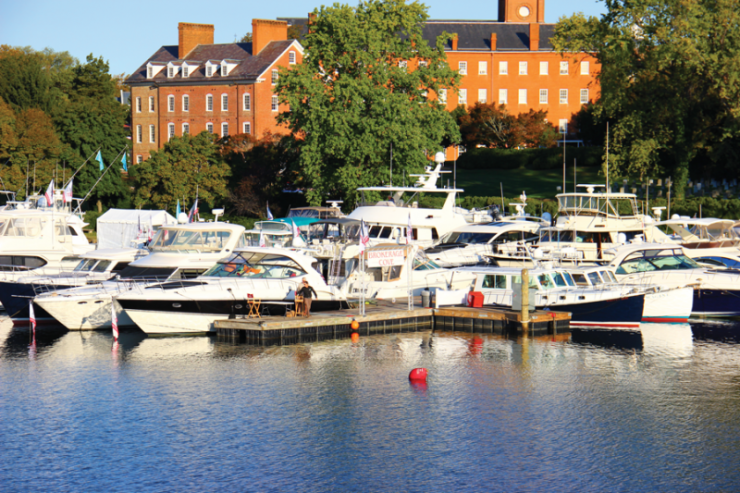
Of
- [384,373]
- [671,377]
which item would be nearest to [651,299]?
[671,377]

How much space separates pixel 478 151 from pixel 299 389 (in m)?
63.6

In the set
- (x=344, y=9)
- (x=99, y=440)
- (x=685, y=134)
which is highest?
(x=344, y=9)

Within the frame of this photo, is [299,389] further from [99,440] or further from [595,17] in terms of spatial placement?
[595,17]

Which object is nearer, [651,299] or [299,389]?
[299,389]

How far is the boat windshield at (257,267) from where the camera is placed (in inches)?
1168

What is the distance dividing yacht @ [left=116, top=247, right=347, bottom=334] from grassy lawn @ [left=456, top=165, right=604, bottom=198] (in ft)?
138

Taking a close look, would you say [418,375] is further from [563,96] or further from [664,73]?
[563,96]

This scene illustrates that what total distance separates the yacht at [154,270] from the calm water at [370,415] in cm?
134

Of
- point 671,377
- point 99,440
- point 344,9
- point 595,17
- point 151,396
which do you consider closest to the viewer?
point 99,440

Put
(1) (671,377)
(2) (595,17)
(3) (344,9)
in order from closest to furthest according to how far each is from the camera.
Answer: (1) (671,377) < (3) (344,9) < (2) (595,17)

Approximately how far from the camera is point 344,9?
5491 cm

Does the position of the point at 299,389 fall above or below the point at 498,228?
below

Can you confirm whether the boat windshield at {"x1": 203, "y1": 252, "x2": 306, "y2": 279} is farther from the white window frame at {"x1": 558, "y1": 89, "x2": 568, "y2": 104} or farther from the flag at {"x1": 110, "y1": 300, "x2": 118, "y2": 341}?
the white window frame at {"x1": 558, "y1": 89, "x2": 568, "y2": 104}

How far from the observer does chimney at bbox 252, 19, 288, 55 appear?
91750 mm
